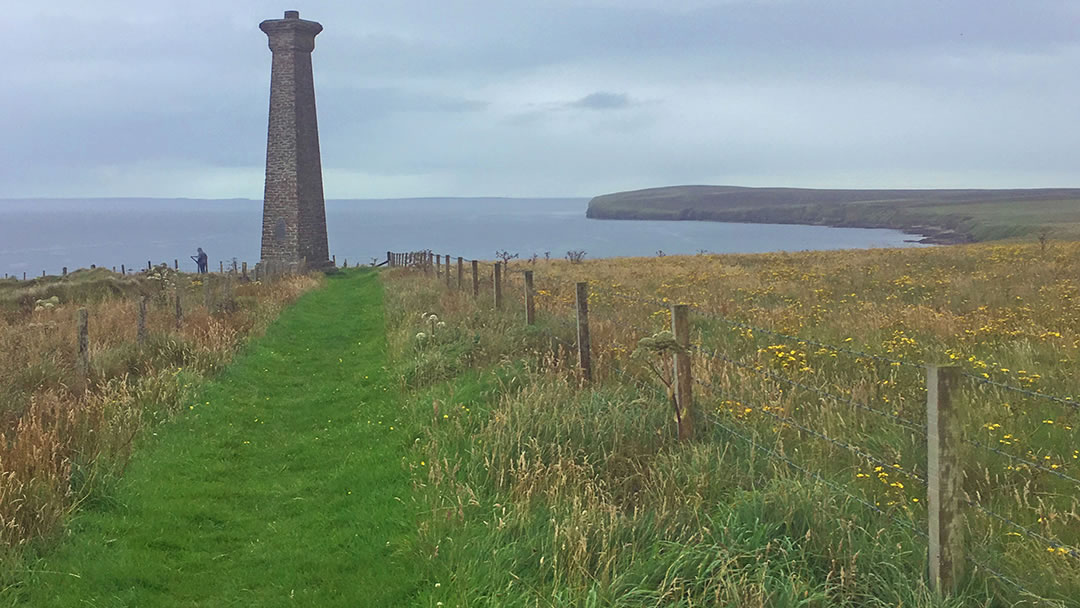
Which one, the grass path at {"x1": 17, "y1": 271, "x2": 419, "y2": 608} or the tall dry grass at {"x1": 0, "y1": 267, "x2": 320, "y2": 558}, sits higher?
the tall dry grass at {"x1": 0, "y1": 267, "x2": 320, "y2": 558}

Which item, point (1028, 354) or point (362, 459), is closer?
point (362, 459)

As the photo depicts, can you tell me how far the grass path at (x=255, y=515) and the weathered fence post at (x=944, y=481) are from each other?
300 centimetres

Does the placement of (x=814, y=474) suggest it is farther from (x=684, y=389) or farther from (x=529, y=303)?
(x=529, y=303)

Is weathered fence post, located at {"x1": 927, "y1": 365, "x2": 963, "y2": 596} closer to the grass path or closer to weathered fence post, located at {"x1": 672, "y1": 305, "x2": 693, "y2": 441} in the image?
weathered fence post, located at {"x1": 672, "y1": 305, "x2": 693, "y2": 441}

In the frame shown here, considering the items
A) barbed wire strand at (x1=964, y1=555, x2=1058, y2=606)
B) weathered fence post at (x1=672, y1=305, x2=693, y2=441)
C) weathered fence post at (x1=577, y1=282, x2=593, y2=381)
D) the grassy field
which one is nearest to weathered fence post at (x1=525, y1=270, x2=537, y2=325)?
the grassy field

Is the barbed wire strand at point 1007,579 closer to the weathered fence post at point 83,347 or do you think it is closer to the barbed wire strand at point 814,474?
the barbed wire strand at point 814,474

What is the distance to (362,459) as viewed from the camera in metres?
7.66

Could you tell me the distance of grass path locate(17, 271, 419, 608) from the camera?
5.09m

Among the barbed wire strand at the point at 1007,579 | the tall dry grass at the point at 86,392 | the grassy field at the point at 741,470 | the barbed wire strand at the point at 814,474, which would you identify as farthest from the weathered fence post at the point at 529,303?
the barbed wire strand at the point at 1007,579

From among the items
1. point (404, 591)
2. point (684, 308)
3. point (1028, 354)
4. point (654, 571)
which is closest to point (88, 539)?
point (404, 591)

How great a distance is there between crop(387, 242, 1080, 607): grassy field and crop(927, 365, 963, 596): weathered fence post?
126 mm

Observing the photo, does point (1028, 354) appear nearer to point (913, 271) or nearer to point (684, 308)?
point (684, 308)

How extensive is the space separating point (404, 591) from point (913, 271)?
2116cm

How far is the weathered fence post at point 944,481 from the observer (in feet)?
12.5
